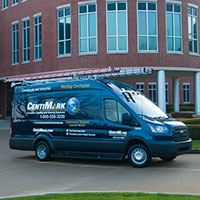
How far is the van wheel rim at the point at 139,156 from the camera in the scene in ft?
33.4

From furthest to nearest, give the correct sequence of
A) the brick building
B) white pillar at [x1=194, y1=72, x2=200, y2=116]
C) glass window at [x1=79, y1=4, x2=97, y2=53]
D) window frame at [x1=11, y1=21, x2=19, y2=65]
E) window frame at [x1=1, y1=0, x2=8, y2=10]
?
window frame at [x1=1, y1=0, x2=8, y2=10] < window frame at [x1=11, y1=21, x2=19, y2=65] < white pillar at [x1=194, y1=72, x2=200, y2=116] < glass window at [x1=79, y1=4, x2=97, y2=53] < the brick building

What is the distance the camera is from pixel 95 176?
921cm

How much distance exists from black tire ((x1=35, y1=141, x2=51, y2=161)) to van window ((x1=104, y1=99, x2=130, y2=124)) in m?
2.51

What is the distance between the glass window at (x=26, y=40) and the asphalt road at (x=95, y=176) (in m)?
18.7

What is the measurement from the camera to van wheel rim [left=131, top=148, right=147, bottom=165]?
10.2 meters

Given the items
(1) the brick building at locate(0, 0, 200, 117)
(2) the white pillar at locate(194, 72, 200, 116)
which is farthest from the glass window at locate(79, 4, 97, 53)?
(2) the white pillar at locate(194, 72, 200, 116)

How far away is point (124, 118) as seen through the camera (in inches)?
406

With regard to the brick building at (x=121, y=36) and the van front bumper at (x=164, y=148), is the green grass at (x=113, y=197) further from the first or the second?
the brick building at (x=121, y=36)

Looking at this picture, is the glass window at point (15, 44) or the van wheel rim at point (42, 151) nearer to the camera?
the van wheel rim at point (42, 151)

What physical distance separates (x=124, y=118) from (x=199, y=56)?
62.0ft

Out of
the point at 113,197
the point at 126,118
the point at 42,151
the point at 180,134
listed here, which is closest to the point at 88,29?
the point at 42,151

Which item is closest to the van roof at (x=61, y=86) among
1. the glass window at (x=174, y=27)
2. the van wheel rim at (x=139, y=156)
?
the van wheel rim at (x=139, y=156)

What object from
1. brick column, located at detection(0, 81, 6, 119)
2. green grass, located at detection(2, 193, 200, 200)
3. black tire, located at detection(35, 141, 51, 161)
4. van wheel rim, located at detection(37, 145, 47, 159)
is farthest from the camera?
brick column, located at detection(0, 81, 6, 119)

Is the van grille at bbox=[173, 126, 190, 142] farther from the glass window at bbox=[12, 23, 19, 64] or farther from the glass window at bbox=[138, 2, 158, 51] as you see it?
the glass window at bbox=[12, 23, 19, 64]
